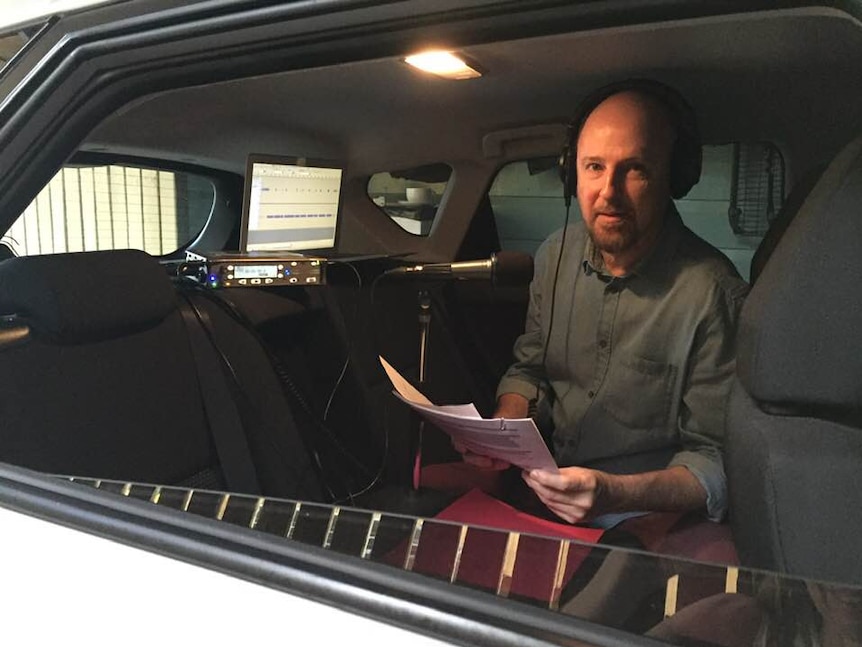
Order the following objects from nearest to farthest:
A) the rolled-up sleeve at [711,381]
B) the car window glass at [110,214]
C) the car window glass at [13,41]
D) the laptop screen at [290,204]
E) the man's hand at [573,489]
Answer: the car window glass at [13,41], the man's hand at [573,489], the rolled-up sleeve at [711,381], the laptop screen at [290,204], the car window glass at [110,214]

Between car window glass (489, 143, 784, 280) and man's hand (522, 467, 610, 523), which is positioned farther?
car window glass (489, 143, 784, 280)

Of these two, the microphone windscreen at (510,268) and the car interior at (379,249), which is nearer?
the car interior at (379,249)

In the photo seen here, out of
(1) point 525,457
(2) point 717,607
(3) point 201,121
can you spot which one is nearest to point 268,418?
(1) point 525,457

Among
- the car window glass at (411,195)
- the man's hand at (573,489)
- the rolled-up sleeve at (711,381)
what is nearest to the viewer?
the man's hand at (573,489)

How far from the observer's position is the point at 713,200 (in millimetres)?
2650

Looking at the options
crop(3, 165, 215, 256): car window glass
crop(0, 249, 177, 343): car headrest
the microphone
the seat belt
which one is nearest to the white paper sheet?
the microphone

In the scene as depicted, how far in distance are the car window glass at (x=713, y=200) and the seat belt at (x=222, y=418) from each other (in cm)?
133

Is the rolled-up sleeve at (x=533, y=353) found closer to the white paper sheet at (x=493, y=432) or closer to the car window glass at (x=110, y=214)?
the white paper sheet at (x=493, y=432)

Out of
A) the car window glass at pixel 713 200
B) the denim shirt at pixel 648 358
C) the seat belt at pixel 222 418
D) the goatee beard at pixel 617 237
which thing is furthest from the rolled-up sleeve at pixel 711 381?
the seat belt at pixel 222 418

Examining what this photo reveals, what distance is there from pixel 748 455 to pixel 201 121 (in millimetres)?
1811

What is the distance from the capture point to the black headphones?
1.59m

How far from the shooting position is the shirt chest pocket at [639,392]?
1.56 metres

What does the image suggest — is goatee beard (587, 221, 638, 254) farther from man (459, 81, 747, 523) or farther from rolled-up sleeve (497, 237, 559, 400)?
rolled-up sleeve (497, 237, 559, 400)

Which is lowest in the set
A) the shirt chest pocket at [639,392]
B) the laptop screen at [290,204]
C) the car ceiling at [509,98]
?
the shirt chest pocket at [639,392]
